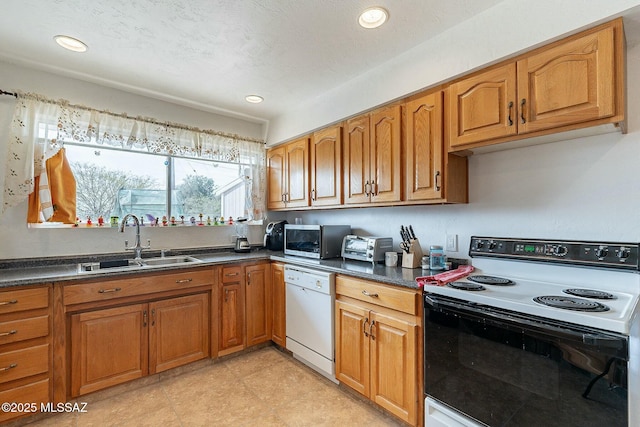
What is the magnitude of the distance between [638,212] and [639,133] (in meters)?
0.38

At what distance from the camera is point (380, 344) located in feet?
6.11

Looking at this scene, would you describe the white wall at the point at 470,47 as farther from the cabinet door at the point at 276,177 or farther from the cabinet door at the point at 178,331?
the cabinet door at the point at 178,331

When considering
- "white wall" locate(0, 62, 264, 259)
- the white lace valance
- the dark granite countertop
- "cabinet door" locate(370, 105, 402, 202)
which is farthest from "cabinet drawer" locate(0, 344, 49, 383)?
"cabinet door" locate(370, 105, 402, 202)

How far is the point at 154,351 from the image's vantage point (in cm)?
227

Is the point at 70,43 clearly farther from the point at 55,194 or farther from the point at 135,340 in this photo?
the point at 135,340

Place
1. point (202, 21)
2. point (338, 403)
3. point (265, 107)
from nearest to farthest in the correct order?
point (202, 21)
point (338, 403)
point (265, 107)

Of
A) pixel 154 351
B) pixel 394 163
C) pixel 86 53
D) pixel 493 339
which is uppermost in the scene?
pixel 86 53

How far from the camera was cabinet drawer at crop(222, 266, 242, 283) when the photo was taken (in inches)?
103

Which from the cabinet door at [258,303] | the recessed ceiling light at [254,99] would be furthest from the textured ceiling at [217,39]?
the cabinet door at [258,303]

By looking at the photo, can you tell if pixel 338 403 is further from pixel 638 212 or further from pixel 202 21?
pixel 202 21

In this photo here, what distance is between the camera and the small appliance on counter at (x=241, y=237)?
3184 millimetres

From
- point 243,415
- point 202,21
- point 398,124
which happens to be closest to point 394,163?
point 398,124

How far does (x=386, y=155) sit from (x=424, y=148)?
0.31 m

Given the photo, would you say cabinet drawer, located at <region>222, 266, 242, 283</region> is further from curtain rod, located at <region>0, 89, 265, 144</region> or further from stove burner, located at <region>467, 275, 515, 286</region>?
stove burner, located at <region>467, 275, 515, 286</region>
